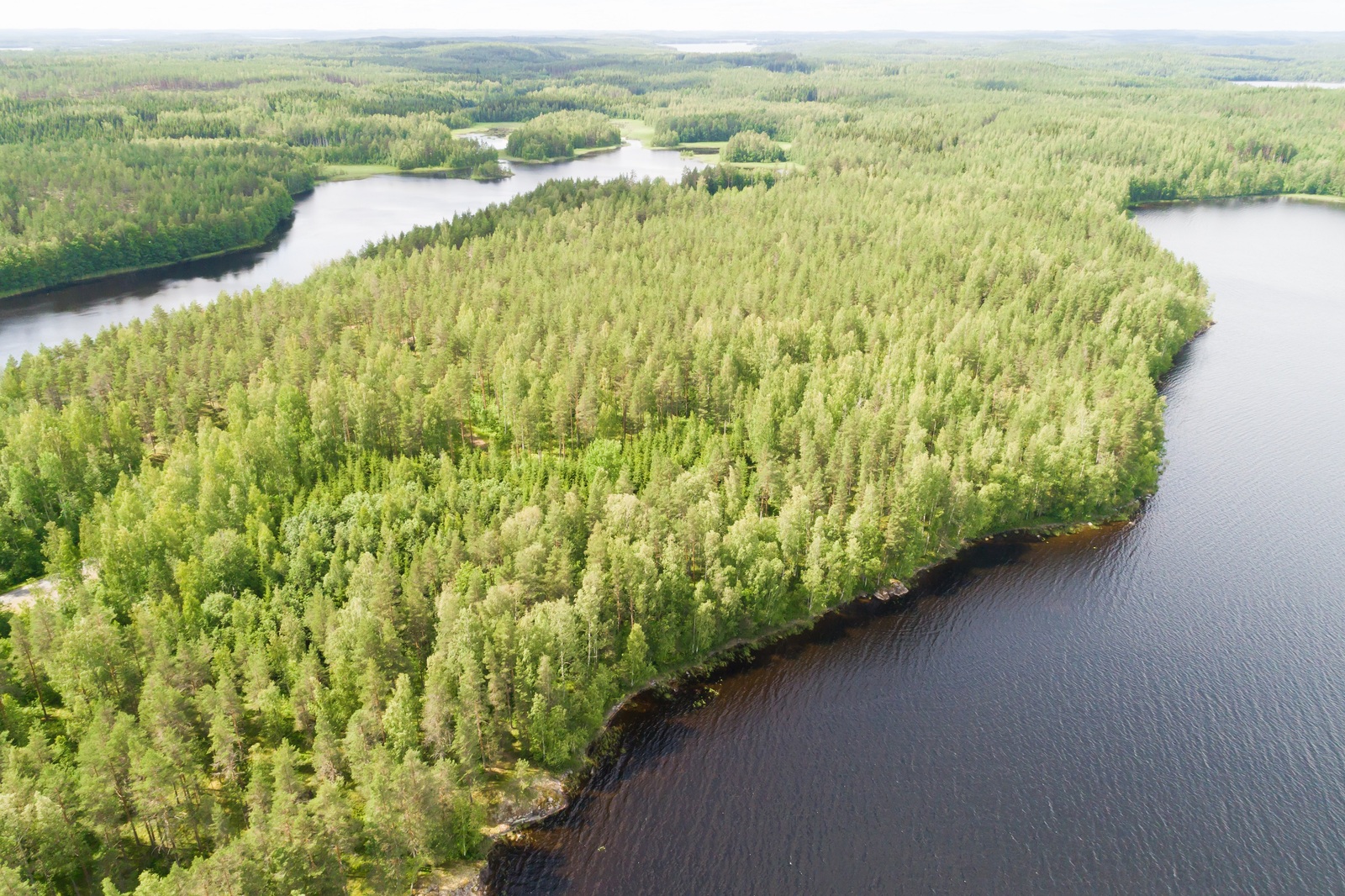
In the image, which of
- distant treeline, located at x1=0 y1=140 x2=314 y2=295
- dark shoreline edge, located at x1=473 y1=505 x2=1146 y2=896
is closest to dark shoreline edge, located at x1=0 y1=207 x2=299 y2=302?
distant treeline, located at x1=0 y1=140 x2=314 y2=295

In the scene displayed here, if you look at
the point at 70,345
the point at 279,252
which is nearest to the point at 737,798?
the point at 70,345

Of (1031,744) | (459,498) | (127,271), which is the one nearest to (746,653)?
(1031,744)

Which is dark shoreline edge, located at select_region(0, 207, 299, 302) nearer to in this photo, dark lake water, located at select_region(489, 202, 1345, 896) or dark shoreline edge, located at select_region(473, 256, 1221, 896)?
dark shoreline edge, located at select_region(473, 256, 1221, 896)

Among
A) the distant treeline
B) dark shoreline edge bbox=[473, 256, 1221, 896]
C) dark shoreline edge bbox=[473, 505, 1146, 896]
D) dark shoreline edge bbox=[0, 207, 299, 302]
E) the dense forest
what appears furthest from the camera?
the distant treeline

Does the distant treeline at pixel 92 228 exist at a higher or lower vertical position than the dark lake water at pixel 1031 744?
higher

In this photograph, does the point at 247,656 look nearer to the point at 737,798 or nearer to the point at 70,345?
the point at 737,798

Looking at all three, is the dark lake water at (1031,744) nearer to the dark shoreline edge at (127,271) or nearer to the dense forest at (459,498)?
the dense forest at (459,498)

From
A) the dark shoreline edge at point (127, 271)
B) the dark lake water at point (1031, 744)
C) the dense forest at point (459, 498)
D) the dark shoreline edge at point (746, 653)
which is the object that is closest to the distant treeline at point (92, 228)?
the dark shoreline edge at point (127, 271)

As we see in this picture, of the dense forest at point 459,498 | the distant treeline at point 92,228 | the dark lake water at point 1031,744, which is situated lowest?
the dark lake water at point 1031,744
